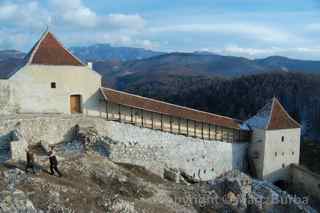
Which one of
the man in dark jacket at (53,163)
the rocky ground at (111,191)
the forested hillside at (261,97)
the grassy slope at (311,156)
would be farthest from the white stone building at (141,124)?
the forested hillside at (261,97)

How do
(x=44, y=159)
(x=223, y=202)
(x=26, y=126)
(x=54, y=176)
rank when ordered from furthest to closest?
1. (x=26, y=126)
2. (x=223, y=202)
3. (x=44, y=159)
4. (x=54, y=176)

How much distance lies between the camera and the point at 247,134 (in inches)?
1277

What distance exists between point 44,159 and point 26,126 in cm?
485

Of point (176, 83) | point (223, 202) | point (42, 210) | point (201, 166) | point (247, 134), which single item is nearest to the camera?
point (42, 210)

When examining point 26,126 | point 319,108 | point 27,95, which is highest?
point 27,95

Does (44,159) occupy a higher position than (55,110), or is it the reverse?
(55,110)

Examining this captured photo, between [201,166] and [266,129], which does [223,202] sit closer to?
[201,166]

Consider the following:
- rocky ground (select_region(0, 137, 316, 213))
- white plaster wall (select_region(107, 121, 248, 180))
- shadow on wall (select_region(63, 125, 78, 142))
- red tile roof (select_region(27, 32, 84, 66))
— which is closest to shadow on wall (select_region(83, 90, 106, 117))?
white plaster wall (select_region(107, 121, 248, 180))

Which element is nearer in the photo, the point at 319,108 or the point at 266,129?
the point at 266,129

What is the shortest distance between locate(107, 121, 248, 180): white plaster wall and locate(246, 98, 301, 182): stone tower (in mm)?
1390

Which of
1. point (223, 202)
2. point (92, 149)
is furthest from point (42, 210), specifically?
point (223, 202)

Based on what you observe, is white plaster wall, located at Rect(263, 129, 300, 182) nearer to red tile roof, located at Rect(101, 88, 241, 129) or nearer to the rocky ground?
red tile roof, located at Rect(101, 88, 241, 129)

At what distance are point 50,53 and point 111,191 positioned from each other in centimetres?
1254

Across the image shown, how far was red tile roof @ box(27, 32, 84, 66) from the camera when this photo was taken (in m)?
25.4
